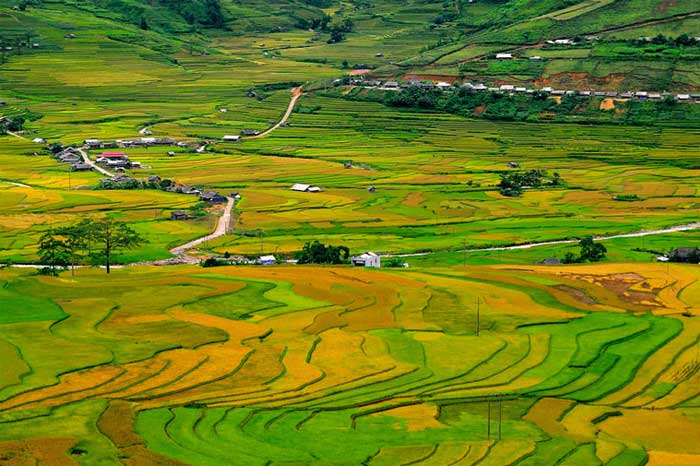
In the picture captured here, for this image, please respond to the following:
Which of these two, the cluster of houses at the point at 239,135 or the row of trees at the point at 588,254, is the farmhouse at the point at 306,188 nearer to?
the cluster of houses at the point at 239,135

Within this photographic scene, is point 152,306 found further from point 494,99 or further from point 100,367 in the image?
point 494,99

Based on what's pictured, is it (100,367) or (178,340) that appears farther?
(178,340)

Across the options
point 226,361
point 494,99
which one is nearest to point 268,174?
point 494,99

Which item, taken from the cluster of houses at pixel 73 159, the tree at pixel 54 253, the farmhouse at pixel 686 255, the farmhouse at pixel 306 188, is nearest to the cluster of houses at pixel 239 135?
the cluster of houses at pixel 73 159

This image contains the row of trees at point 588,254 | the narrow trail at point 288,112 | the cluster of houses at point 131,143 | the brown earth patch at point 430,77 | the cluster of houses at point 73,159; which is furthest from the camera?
the brown earth patch at point 430,77

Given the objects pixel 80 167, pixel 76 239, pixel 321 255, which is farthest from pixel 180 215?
pixel 80 167

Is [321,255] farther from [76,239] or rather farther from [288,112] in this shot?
[288,112]
